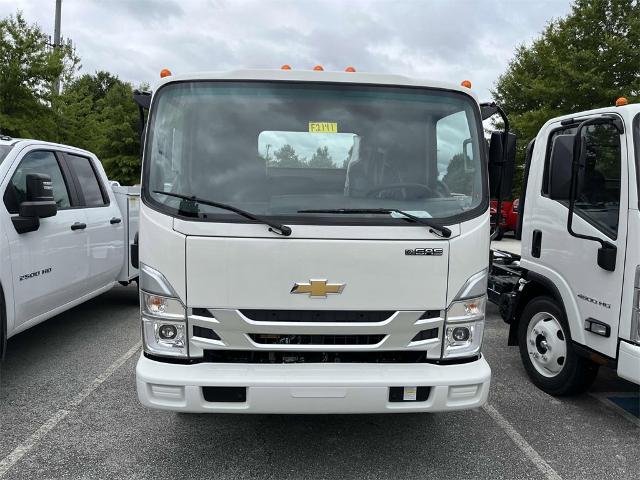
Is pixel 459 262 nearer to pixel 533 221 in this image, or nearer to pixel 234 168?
pixel 234 168

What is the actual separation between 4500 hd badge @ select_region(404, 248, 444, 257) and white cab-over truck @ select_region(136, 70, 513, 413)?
0.02 m

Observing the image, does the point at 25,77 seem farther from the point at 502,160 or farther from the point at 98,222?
the point at 502,160

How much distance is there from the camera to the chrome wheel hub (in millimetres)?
4574

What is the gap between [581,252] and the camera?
4.19 m

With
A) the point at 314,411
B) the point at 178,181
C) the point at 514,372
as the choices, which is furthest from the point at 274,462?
the point at 514,372

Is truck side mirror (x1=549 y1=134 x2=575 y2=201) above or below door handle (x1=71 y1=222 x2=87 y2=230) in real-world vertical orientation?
above

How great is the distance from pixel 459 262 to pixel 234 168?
55.3 inches

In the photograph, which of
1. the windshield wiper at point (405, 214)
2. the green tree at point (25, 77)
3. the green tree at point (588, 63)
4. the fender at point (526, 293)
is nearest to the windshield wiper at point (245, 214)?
the windshield wiper at point (405, 214)

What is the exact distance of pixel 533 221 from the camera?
16.0 ft

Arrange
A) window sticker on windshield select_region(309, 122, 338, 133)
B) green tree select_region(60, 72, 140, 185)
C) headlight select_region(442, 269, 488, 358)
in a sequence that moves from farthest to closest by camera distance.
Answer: green tree select_region(60, 72, 140, 185)
window sticker on windshield select_region(309, 122, 338, 133)
headlight select_region(442, 269, 488, 358)

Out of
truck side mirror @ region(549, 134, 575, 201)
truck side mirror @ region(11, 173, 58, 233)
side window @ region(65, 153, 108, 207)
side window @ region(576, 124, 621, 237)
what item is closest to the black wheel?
side window @ region(576, 124, 621, 237)

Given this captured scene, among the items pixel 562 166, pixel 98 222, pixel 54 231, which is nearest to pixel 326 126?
pixel 562 166

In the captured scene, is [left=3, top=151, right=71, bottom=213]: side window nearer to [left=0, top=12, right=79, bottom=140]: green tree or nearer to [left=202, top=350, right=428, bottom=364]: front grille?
[left=202, top=350, right=428, bottom=364]: front grille

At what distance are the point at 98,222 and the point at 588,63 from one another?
20.0 meters
